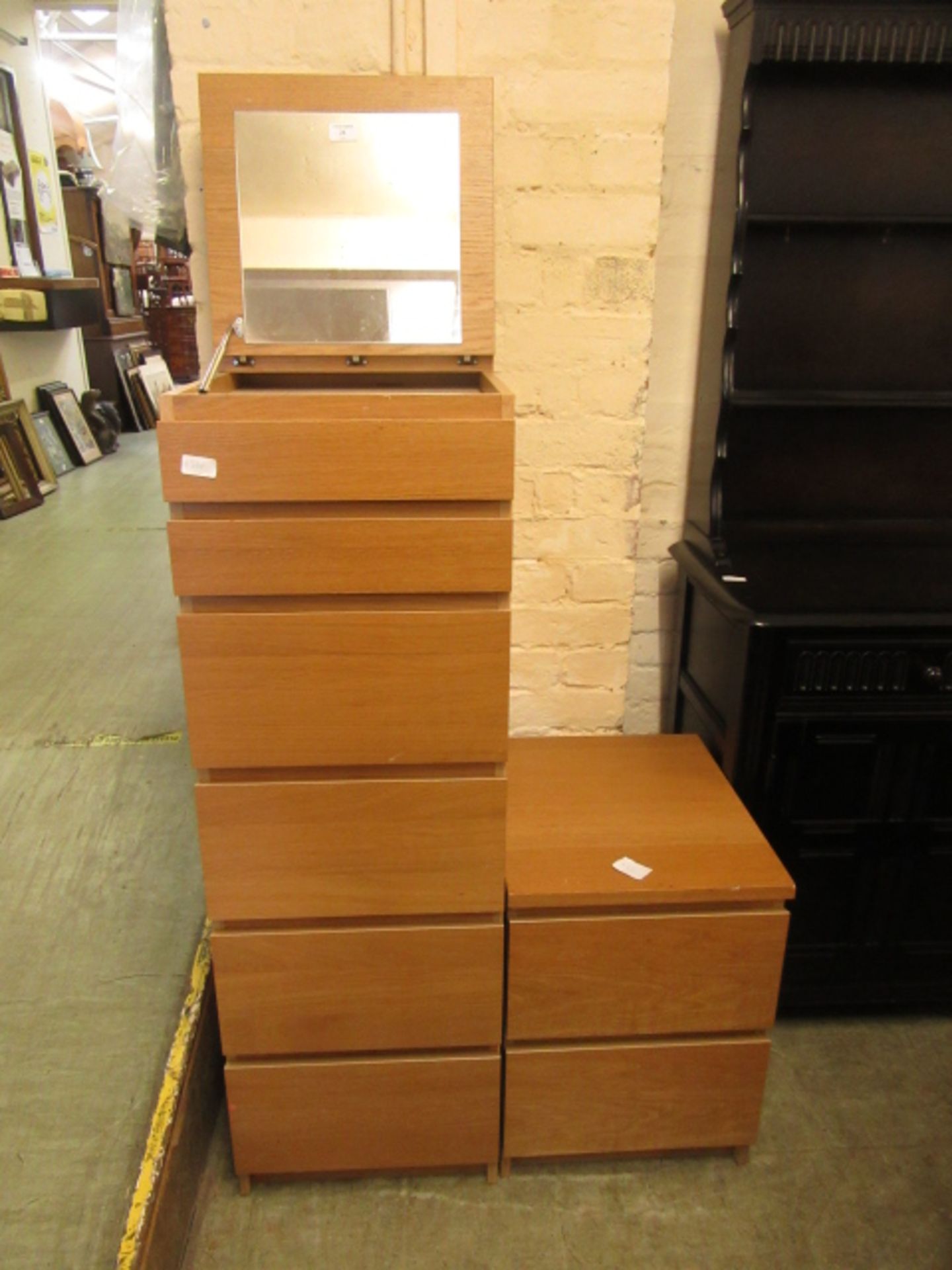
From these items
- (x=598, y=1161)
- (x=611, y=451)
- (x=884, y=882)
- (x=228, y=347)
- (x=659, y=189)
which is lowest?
(x=598, y=1161)

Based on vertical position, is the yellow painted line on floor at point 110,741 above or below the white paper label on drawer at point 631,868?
below

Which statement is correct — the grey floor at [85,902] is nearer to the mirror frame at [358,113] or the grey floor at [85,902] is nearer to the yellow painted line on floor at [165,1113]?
the yellow painted line on floor at [165,1113]

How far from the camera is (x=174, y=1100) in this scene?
52.4 inches

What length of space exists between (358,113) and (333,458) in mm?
644

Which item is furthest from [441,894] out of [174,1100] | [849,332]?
[849,332]

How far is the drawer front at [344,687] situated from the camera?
3.66ft

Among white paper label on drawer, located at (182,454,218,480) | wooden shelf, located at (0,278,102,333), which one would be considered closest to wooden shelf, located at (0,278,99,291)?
wooden shelf, located at (0,278,102,333)

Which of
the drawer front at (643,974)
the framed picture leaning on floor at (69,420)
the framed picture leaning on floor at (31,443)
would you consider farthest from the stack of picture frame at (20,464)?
the drawer front at (643,974)

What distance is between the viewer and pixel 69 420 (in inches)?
202

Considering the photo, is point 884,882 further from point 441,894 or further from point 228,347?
point 228,347

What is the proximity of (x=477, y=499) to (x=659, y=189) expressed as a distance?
838 millimetres

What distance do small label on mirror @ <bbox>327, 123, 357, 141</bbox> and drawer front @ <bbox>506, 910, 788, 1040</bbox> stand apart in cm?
118

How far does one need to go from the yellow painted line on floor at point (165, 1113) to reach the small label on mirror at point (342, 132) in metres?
1.32

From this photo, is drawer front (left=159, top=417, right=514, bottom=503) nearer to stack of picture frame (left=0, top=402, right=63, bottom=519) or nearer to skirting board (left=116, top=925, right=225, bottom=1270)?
skirting board (left=116, top=925, right=225, bottom=1270)
